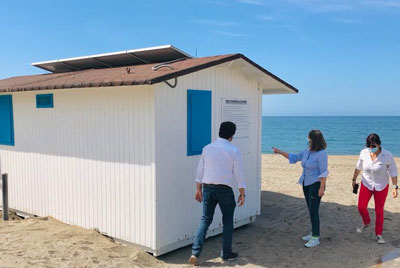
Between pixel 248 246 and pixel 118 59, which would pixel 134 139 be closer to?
pixel 248 246

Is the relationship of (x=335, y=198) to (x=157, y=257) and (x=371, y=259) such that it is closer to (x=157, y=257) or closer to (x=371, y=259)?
(x=371, y=259)

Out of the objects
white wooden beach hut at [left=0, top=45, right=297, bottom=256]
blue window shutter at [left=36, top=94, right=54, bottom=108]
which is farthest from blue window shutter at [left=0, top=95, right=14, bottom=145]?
blue window shutter at [left=36, top=94, right=54, bottom=108]

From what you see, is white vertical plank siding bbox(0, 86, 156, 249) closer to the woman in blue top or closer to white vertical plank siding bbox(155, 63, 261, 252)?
white vertical plank siding bbox(155, 63, 261, 252)

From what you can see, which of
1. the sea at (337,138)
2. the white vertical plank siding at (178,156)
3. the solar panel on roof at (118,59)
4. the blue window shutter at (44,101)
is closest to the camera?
the white vertical plank siding at (178,156)

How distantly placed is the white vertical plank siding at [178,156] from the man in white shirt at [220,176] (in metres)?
0.53

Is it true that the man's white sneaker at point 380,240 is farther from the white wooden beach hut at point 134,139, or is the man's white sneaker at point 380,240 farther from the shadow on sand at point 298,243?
the white wooden beach hut at point 134,139

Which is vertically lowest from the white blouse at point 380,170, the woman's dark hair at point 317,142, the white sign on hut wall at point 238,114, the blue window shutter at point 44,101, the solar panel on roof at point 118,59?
the white blouse at point 380,170

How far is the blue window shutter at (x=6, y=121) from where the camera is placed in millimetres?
7508

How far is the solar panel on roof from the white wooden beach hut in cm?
3

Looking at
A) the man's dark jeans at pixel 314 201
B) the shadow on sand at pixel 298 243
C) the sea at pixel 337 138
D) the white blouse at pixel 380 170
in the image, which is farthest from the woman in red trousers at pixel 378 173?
the sea at pixel 337 138

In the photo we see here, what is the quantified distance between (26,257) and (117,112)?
2.32 meters

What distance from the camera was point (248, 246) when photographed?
19.7 feet

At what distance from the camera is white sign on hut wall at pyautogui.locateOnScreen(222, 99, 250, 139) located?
6.34 metres

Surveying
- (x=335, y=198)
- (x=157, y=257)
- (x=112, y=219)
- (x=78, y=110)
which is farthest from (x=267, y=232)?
(x=78, y=110)
